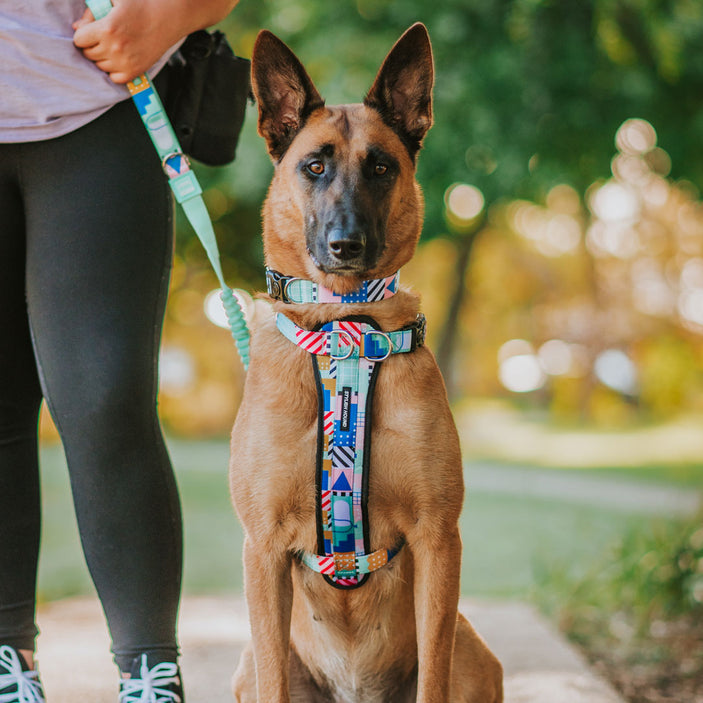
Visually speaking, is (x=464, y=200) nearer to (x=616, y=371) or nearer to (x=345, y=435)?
(x=345, y=435)

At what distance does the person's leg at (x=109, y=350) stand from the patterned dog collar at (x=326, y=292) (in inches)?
13.7

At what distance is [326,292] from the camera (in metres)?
2.08

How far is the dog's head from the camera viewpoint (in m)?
2.10

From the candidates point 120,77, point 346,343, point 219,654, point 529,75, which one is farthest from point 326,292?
point 529,75

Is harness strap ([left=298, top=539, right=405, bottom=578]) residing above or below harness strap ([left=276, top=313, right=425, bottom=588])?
below

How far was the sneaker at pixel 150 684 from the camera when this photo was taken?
71.5 inches

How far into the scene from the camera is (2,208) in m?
1.85

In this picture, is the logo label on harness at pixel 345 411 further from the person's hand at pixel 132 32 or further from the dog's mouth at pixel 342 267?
the person's hand at pixel 132 32

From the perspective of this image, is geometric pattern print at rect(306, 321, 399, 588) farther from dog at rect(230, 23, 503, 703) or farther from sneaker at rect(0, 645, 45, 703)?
sneaker at rect(0, 645, 45, 703)

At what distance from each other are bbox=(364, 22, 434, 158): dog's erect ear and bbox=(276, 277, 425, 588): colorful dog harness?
58 cm

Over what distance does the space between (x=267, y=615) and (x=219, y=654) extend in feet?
4.14

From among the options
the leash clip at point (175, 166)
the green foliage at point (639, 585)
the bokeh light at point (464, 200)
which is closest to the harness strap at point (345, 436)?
the leash clip at point (175, 166)

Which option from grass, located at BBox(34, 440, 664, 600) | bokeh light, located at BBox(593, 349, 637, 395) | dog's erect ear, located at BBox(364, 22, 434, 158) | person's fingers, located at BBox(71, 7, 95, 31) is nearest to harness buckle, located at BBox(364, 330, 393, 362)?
dog's erect ear, located at BBox(364, 22, 434, 158)

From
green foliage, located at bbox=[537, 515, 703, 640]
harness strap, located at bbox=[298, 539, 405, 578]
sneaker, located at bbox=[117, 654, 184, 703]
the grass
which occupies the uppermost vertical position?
harness strap, located at bbox=[298, 539, 405, 578]
